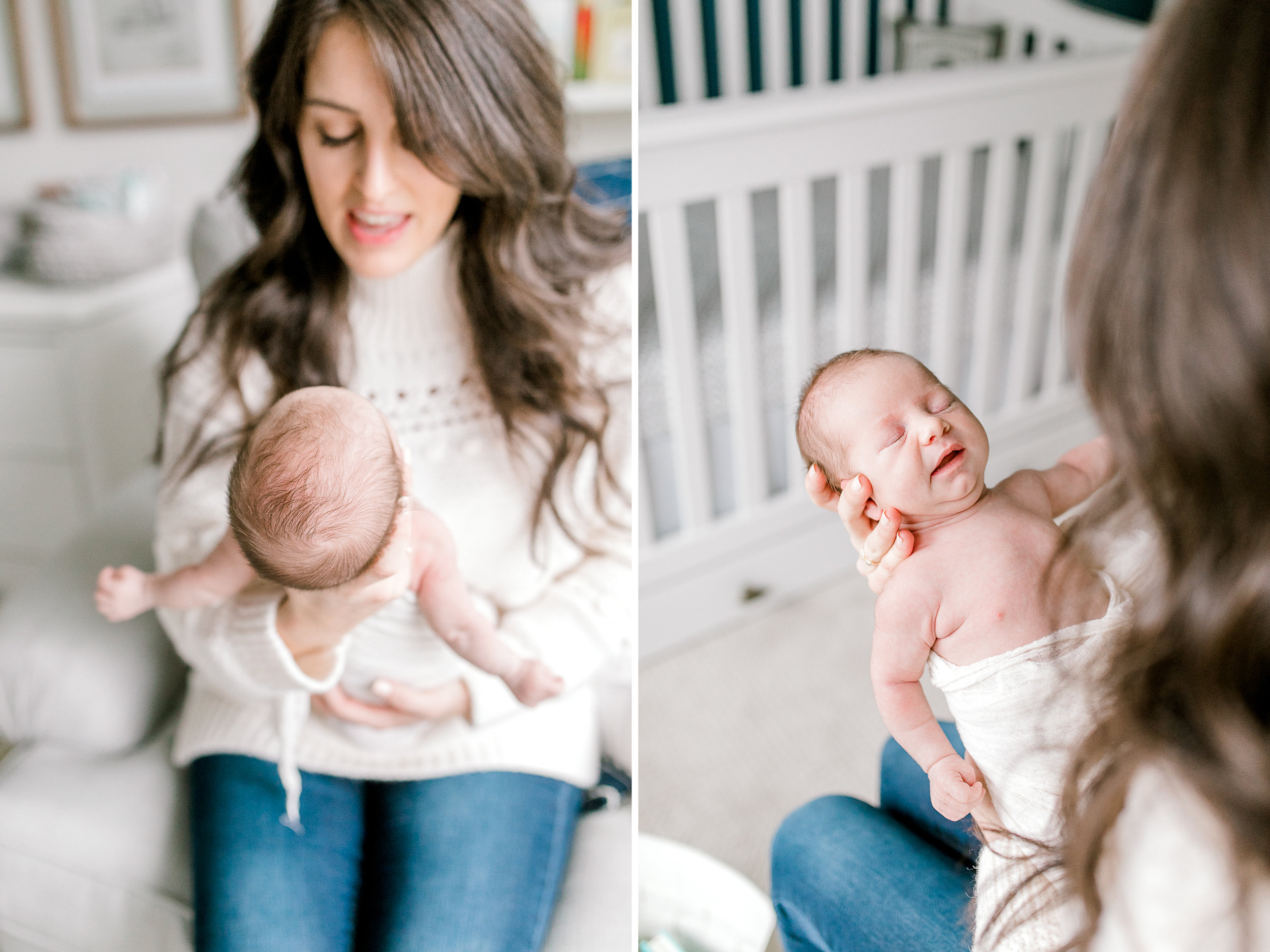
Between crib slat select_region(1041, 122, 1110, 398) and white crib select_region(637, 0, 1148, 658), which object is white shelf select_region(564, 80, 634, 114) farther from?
crib slat select_region(1041, 122, 1110, 398)

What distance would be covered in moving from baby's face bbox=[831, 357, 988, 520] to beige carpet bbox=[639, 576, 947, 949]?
0.68 ft

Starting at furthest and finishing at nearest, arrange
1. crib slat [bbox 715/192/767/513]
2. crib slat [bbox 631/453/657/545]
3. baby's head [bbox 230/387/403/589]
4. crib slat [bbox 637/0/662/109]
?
1. crib slat [bbox 637/0/662/109]
2. crib slat [bbox 631/453/657/545]
3. crib slat [bbox 715/192/767/513]
4. baby's head [bbox 230/387/403/589]

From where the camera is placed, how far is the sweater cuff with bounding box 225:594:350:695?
51 centimetres

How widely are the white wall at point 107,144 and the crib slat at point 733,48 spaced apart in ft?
5.16

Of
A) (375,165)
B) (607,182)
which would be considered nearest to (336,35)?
(375,165)

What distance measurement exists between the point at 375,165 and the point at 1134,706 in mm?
443

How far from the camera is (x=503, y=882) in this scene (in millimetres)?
626

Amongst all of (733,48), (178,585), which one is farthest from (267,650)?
(733,48)

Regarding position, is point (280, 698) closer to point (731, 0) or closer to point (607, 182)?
point (607, 182)

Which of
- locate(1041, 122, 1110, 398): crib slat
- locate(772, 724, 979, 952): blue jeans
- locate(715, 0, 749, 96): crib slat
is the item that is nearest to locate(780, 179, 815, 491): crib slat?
locate(1041, 122, 1110, 398): crib slat

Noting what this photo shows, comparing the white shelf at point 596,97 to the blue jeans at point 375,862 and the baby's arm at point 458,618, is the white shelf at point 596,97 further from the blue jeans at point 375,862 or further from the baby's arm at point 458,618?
the blue jeans at point 375,862

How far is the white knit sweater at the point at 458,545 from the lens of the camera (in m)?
0.53

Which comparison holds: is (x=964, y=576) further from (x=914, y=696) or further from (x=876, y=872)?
(x=876, y=872)

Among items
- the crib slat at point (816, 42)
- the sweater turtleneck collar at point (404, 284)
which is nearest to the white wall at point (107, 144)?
the sweater turtleneck collar at point (404, 284)
